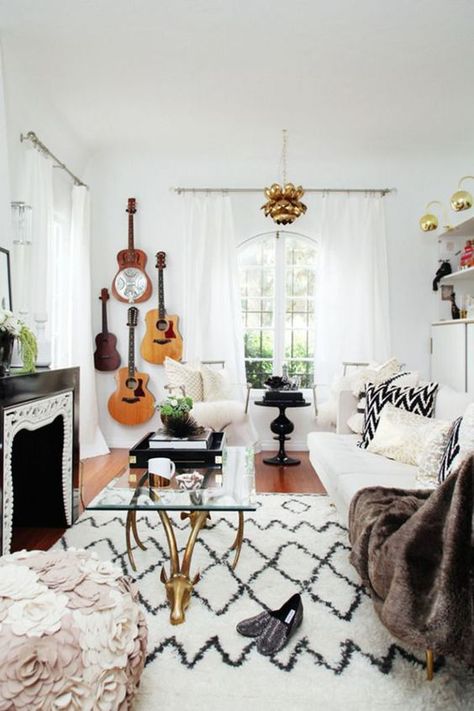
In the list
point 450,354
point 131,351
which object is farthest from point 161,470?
point 450,354

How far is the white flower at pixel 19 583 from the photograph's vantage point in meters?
1.25

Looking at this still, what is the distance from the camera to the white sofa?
2277 mm

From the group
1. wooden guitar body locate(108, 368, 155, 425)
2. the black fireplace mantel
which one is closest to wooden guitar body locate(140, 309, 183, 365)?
wooden guitar body locate(108, 368, 155, 425)

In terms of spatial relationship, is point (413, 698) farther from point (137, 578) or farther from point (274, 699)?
point (137, 578)

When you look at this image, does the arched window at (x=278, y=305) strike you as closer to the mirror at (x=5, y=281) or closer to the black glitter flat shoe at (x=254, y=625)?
the mirror at (x=5, y=281)

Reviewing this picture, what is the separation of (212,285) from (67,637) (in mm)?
3801

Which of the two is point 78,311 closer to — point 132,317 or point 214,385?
point 132,317

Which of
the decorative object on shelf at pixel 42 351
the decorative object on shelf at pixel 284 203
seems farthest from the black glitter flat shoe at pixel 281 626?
the decorative object on shelf at pixel 284 203

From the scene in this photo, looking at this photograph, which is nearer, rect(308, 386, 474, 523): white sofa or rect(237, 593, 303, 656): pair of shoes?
rect(237, 593, 303, 656): pair of shoes

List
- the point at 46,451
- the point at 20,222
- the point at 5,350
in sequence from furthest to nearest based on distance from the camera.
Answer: the point at 20,222, the point at 46,451, the point at 5,350

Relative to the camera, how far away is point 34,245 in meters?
3.40

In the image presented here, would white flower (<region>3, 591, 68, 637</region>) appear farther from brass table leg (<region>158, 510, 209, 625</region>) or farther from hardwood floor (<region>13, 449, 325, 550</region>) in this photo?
hardwood floor (<region>13, 449, 325, 550</region>)

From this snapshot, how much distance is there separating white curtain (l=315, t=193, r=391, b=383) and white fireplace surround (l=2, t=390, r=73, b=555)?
8.66 ft

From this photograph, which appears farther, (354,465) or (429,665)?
(354,465)
